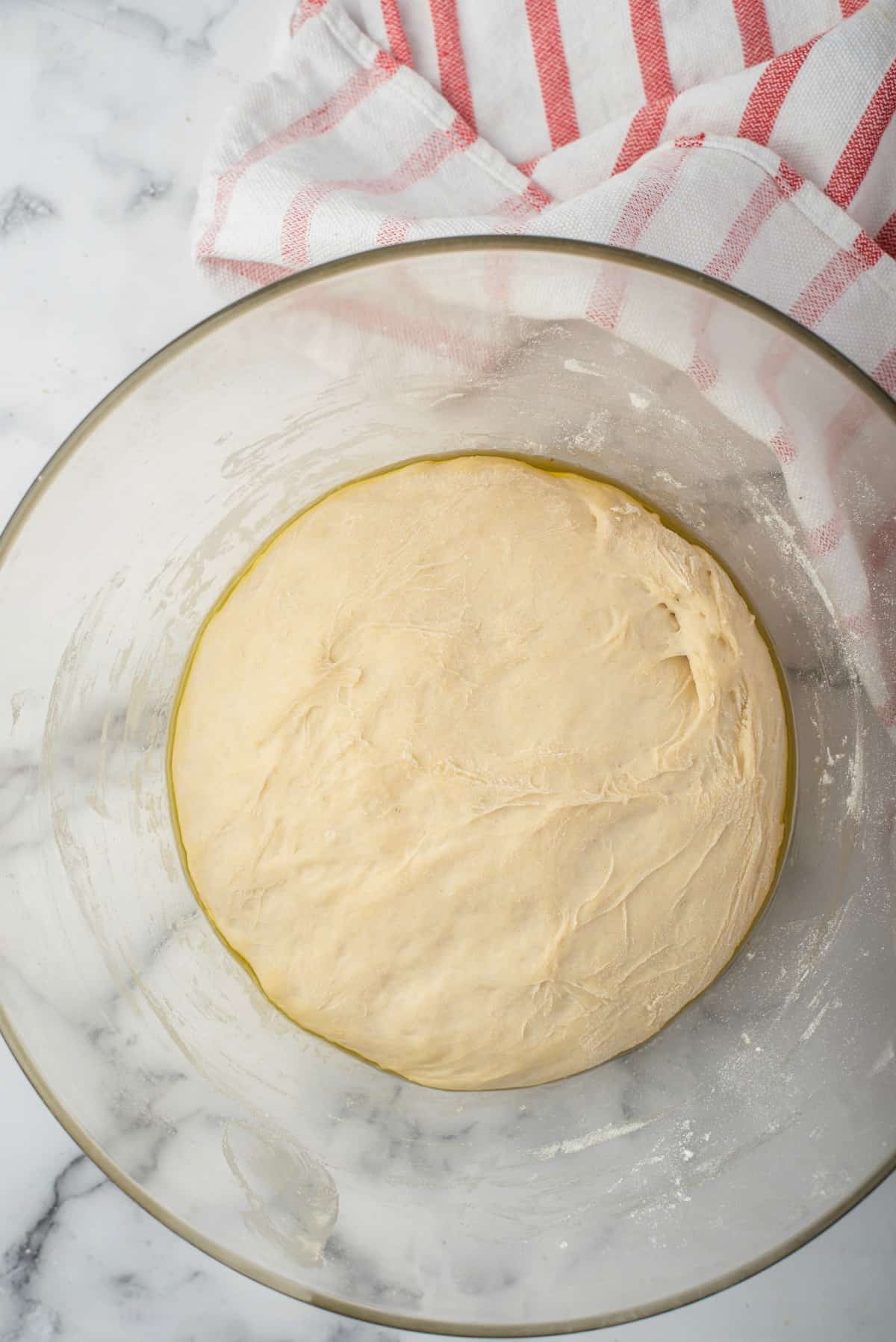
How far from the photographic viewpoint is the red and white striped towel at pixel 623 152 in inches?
44.1

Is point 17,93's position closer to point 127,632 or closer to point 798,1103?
point 127,632

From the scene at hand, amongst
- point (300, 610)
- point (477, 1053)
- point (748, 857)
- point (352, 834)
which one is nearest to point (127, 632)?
point (300, 610)

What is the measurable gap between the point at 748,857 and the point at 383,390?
0.64 meters

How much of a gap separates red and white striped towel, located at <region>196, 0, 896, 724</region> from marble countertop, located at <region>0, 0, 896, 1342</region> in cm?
12

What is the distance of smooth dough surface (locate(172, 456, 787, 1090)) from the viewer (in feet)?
3.60

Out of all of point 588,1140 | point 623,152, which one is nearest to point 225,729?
point 588,1140

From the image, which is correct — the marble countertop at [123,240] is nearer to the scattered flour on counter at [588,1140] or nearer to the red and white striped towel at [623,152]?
the red and white striped towel at [623,152]

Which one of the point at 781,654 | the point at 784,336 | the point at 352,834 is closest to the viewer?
the point at 784,336

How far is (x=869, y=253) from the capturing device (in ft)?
3.70

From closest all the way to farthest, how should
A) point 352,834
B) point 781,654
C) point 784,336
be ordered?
point 784,336
point 352,834
point 781,654

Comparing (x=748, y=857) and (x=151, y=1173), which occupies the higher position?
(x=748, y=857)

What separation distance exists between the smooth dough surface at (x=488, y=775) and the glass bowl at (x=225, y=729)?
4.0 inches

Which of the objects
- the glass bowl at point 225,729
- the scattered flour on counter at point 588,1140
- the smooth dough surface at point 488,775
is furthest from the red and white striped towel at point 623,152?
the scattered flour on counter at point 588,1140

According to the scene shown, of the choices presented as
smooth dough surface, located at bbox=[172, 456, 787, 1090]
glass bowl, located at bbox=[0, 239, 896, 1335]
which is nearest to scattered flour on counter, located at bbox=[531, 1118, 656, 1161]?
glass bowl, located at bbox=[0, 239, 896, 1335]
